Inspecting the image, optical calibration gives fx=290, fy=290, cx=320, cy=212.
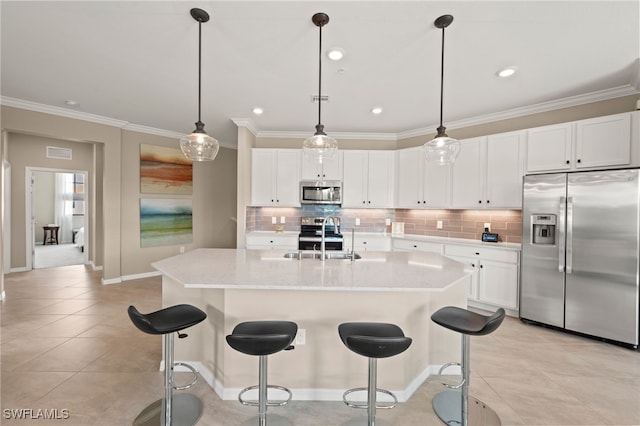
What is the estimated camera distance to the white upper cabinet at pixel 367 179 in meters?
5.08

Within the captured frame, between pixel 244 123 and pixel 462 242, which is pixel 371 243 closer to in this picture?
pixel 462 242

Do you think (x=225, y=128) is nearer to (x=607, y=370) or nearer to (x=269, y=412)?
(x=269, y=412)

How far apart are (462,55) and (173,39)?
2.55m

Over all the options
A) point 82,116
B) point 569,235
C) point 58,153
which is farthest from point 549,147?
point 58,153

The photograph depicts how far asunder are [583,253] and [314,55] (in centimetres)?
346

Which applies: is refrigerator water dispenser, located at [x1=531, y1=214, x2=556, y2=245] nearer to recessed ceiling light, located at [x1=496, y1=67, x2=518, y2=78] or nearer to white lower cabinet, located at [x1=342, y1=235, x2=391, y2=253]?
recessed ceiling light, located at [x1=496, y1=67, x2=518, y2=78]

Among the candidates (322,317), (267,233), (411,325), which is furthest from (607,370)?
(267,233)

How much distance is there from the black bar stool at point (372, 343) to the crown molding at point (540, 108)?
3.75 m

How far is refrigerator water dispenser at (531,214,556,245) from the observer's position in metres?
3.33

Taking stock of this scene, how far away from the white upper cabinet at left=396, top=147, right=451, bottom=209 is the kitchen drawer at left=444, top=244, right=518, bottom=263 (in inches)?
29.0

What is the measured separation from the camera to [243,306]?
6.96 ft

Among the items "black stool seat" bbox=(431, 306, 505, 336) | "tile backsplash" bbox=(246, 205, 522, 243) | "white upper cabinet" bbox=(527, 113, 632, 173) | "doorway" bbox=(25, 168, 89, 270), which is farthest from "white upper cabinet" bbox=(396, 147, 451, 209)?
"doorway" bbox=(25, 168, 89, 270)

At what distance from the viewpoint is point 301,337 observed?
215 cm

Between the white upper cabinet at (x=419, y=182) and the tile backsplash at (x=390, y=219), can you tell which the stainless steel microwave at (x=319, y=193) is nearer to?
the tile backsplash at (x=390, y=219)
